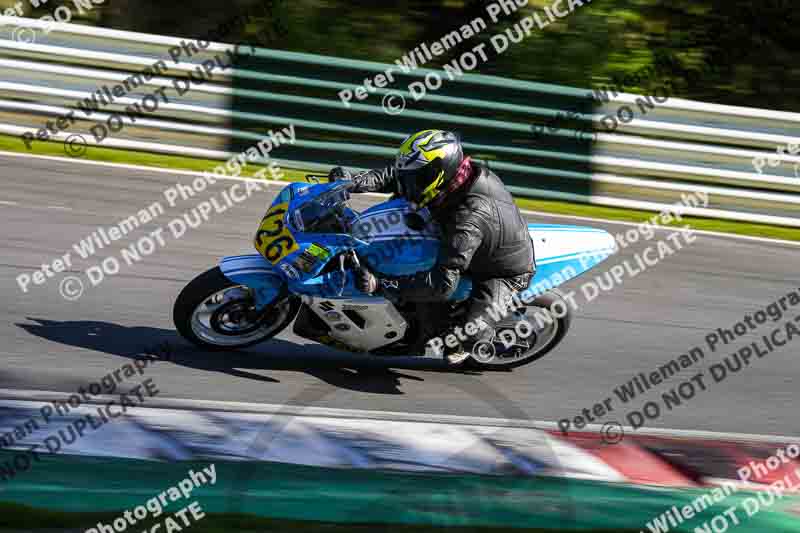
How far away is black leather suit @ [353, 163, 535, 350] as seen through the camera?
6785 millimetres

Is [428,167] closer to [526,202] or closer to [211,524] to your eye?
[211,524]

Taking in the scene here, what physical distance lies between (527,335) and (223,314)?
2.33m

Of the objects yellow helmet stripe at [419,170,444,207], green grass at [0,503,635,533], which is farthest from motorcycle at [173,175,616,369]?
green grass at [0,503,635,533]

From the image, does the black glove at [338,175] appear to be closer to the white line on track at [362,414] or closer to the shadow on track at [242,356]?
the shadow on track at [242,356]

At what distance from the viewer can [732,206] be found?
42.9 ft

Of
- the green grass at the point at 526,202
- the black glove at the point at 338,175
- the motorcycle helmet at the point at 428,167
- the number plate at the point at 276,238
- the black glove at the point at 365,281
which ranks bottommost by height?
the green grass at the point at 526,202

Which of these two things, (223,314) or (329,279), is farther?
(223,314)

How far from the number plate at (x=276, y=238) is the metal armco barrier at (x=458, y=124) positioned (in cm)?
586

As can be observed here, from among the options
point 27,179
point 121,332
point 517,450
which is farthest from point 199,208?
point 517,450

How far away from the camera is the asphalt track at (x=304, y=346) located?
7270 mm

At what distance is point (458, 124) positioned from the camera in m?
13.0

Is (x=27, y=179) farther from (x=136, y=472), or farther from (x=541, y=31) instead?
(x=541, y=31)

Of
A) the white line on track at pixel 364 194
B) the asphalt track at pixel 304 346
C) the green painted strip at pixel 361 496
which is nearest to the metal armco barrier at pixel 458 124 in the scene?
the white line on track at pixel 364 194

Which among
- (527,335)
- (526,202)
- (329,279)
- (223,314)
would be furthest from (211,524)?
(526,202)
